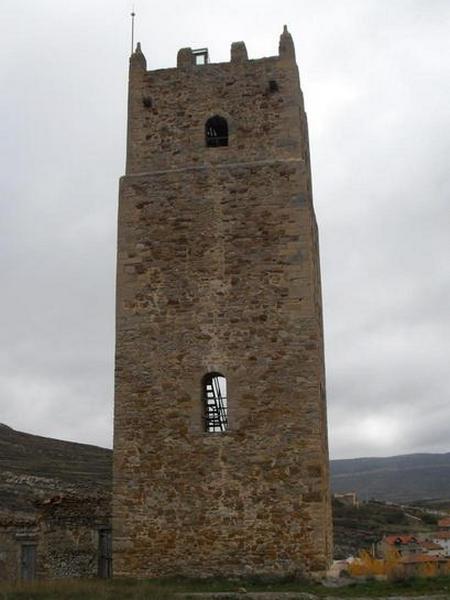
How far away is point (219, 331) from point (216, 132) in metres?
4.28

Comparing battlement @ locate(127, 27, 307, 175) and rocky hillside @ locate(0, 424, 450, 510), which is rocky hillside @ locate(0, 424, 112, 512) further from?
battlement @ locate(127, 27, 307, 175)

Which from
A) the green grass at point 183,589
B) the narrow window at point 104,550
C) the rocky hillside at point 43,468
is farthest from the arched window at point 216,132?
the rocky hillside at point 43,468

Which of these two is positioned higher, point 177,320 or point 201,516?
point 177,320

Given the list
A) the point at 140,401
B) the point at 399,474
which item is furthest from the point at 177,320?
the point at 399,474

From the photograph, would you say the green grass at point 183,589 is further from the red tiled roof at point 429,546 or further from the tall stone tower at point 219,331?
the red tiled roof at point 429,546

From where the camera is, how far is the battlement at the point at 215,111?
14.7 m

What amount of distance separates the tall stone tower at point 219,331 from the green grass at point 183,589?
14.0 inches

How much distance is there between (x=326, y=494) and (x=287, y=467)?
1103 mm

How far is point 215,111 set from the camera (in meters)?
15.0

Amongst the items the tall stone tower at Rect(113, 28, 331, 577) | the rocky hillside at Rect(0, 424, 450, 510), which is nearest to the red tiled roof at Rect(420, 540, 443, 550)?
the rocky hillside at Rect(0, 424, 450, 510)

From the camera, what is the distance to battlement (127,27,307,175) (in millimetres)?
14734

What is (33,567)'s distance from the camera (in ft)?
60.2

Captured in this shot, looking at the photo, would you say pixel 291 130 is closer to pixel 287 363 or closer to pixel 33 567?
pixel 287 363

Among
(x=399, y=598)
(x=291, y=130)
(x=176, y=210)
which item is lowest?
(x=399, y=598)
